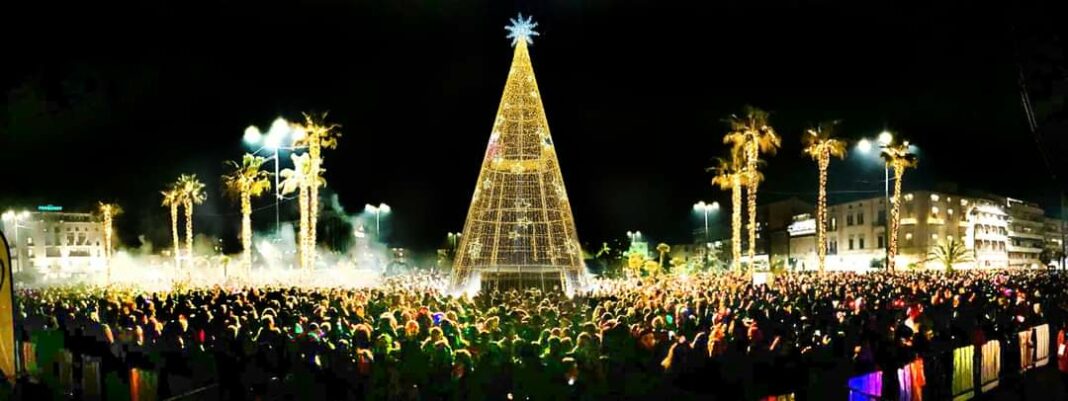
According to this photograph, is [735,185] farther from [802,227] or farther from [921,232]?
[802,227]

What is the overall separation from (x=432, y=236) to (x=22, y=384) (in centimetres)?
8024

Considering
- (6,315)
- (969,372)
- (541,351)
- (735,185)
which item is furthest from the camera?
(735,185)

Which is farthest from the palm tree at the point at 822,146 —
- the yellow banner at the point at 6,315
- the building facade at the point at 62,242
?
the building facade at the point at 62,242

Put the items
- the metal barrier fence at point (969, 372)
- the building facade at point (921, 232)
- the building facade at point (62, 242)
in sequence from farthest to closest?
the building facade at point (62, 242) → the building facade at point (921, 232) → the metal barrier fence at point (969, 372)

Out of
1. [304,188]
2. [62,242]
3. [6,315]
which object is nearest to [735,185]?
[304,188]

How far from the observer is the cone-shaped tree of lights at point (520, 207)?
27203 mm

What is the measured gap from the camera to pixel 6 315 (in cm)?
790

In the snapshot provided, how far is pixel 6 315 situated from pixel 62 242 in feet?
383

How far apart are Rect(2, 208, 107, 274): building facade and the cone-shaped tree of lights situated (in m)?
Result: 89.8

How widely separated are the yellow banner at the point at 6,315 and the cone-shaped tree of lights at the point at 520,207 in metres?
19.8

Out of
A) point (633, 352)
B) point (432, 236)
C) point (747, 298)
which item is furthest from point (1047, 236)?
point (633, 352)

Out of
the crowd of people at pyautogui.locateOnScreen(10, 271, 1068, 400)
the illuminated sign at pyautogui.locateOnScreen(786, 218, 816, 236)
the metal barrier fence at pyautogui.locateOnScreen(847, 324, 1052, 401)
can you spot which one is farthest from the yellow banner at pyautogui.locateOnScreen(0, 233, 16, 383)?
the illuminated sign at pyautogui.locateOnScreen(786, 218, 816, 236)

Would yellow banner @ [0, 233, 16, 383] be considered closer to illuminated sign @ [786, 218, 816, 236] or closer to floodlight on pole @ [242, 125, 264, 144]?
floodlight on pole @ [242, 125, 264, 144]

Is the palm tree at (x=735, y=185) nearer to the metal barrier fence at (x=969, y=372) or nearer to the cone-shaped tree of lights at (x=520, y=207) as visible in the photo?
the cone-shaped tree of lights at (x=520, y=207)
